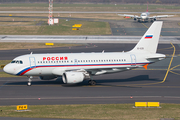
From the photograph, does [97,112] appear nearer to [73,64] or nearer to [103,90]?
[103,90]

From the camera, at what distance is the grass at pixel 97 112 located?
78.5 ft

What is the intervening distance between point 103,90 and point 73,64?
5.79 m

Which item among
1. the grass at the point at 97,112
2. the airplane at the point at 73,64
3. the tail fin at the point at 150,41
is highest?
the tail fin at the point at 150,41

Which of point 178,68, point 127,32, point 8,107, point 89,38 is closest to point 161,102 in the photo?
point 8,107

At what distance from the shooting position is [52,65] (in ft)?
120

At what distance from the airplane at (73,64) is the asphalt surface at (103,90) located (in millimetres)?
1667

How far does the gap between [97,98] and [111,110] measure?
5.32 m

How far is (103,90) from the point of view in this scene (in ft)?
115

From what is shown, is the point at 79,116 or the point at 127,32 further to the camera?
the point at 127,32

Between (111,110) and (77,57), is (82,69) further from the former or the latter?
(111,110)

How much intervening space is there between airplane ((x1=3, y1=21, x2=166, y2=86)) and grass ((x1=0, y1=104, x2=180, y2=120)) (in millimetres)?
8343

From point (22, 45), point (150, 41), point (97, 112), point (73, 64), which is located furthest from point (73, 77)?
point (22, 45)

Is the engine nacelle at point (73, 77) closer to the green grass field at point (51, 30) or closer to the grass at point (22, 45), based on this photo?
the grass at point (22, 45)

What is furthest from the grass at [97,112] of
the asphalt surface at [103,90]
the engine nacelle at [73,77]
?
the engine nacelle at [73,77]
